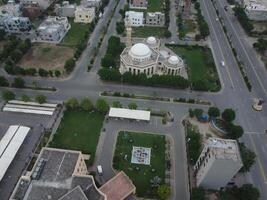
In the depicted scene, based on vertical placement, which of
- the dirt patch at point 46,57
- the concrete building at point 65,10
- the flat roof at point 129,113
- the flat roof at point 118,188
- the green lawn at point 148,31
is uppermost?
the concrete building at point 65,10

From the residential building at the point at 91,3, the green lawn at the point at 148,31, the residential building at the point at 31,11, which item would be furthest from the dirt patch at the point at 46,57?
the residential building at the point at 91,3

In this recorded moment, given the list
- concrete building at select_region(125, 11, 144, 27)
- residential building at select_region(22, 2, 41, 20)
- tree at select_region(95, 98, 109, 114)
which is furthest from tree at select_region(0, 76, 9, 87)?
concrete building at select_region(125, 11, 144, 27)

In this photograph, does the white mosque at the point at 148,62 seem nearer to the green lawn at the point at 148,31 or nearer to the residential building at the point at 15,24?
the green lawn at the point at 148,31

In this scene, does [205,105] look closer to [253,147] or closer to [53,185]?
[253,147]

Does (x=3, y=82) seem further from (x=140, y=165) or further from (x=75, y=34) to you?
(x=140, y=165)

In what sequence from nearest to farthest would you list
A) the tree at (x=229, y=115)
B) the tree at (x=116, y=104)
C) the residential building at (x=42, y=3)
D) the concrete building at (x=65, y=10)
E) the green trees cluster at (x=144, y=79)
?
1. the tree at (x=229, y=115)
2. the tree at (x=116, y=104)
3. the green trees cluster at (x=144, y=79)
4. the concrete building at (x=65, y=10)
5. the residential building at (x=42, y=3)

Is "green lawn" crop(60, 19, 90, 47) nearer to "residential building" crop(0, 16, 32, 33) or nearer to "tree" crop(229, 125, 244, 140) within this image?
"residential building" crop(0, 16, 32, 33)
